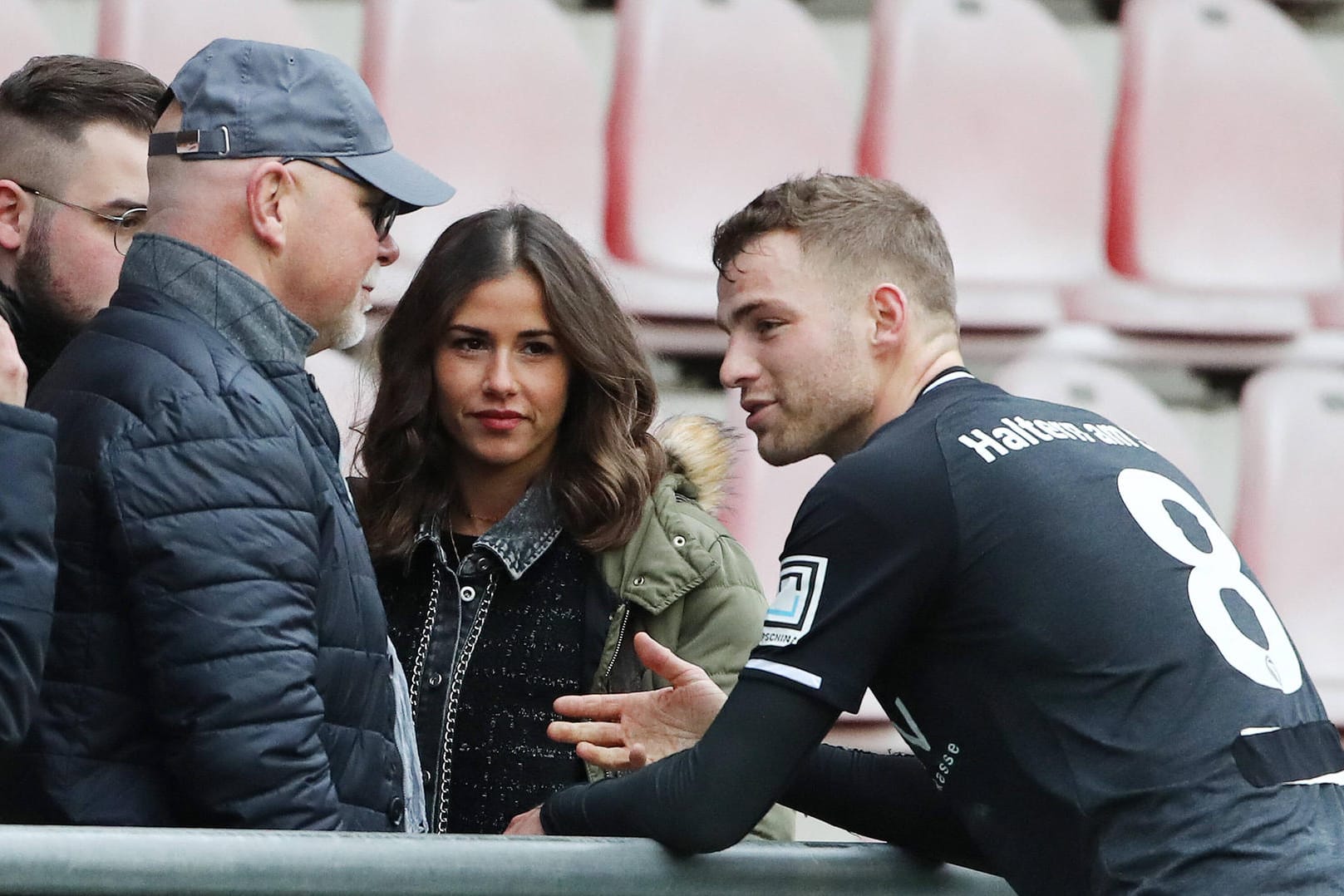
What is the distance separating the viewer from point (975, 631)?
4.88 ft

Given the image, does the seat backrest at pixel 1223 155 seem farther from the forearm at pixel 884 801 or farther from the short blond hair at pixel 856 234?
the forearm at pixel 884 801

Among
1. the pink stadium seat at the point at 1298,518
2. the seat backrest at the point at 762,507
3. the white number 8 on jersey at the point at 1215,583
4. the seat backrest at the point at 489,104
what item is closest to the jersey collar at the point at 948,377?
the white number 8 on jersey at the point at 1215,583

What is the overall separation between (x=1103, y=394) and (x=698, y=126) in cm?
96

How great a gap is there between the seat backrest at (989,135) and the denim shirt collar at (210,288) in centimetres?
222

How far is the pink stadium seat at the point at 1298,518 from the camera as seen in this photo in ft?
11.8

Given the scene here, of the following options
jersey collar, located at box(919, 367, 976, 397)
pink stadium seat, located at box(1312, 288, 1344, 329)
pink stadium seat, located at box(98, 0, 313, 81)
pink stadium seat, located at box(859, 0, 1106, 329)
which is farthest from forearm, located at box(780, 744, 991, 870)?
pink stadium seat, located at box(1312, 288, 1344, 329)

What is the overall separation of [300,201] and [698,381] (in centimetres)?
188

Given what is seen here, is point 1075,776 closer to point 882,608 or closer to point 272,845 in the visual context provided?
point 882,608

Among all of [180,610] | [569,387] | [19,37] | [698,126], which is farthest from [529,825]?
[698,126]

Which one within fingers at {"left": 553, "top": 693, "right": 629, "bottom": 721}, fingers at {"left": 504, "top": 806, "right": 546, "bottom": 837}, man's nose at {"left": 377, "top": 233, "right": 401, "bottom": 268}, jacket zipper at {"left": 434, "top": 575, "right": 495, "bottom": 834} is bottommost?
jacket zipper at {"left": 434, "top": 575, "right": 495, "bottom": 834}

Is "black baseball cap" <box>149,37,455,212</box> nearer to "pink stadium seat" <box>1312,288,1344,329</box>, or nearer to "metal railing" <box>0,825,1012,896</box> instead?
"metal railing" <box>0,825,1012,896</box>

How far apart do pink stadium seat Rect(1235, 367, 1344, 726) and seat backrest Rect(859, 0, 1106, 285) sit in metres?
0.51

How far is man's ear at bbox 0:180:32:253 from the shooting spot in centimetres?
198

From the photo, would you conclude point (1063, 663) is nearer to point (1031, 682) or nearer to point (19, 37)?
point (1031, 682)
